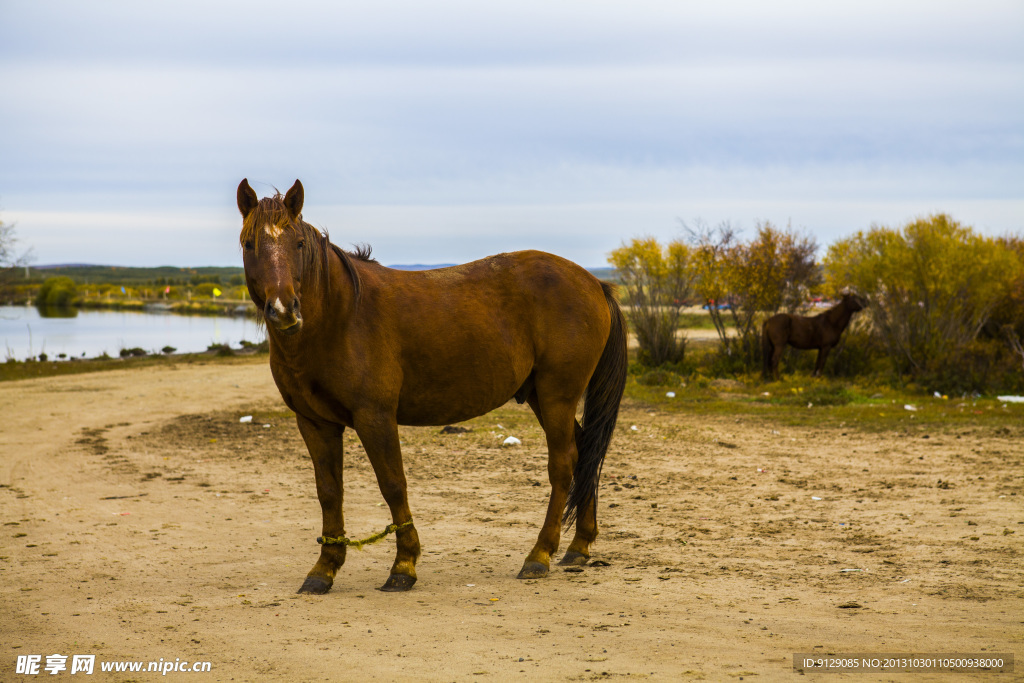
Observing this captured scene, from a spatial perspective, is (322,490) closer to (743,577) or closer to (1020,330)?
(743,577)

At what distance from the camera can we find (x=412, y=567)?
200 inches

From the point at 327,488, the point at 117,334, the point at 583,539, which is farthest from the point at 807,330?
the point at 117,334

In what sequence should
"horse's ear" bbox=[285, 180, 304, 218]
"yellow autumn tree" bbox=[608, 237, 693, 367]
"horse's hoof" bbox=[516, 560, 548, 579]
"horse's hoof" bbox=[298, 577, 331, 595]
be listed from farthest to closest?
"yellow autumn tree" bbox=[608, 237, 693, 367], "horse's hoof" bbox=[516, 560, 548, 579], "horse's hoof" bbox=[298, 577, 331, 595], "horse's ear" bbox=[285, 180, 304, 218]

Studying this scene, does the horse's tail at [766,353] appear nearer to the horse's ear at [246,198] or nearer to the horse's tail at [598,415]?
the horse's tail at [598,415]

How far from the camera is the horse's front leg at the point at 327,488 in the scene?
501 cm

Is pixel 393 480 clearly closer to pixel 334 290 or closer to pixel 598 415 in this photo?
pixel 334 290

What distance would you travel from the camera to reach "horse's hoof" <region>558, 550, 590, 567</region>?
5.55 meters

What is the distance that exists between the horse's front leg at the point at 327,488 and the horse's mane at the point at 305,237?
0.89 m

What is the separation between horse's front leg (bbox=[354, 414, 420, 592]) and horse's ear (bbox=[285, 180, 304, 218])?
1233 mm

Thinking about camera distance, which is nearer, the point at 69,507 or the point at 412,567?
the point at 412,567

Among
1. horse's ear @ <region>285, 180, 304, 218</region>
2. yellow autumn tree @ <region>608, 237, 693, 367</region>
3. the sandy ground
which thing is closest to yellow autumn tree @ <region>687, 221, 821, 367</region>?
yellow autumn tree @ <region>608, 237, 693, 367</region>

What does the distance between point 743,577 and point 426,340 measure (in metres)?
2.50

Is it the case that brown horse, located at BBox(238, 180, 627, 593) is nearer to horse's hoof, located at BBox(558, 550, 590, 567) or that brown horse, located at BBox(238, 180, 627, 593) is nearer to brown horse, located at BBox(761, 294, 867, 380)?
horse's hoof, located at BBox(558, 550, 590, 567)

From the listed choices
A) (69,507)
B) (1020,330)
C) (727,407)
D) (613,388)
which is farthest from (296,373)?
(1020,330)
